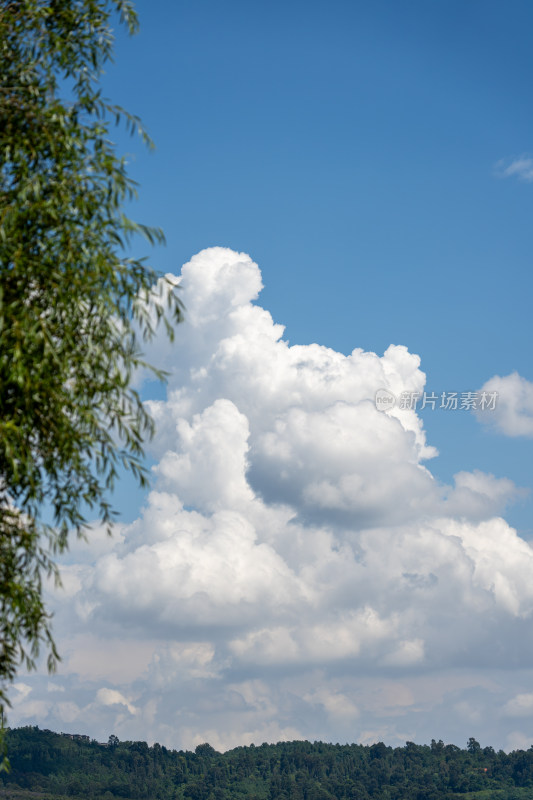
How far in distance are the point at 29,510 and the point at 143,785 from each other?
624 ft

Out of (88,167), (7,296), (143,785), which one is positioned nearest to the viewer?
(7,296)

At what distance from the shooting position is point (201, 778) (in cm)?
19575

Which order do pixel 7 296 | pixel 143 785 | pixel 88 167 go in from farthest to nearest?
1. pixel 143 785
2. pixel 88 167
3. pixel 7 296

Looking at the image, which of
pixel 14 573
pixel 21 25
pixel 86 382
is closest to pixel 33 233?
pixel 86 382

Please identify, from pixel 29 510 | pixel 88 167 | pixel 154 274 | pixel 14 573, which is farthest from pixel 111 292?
pixel 14 573

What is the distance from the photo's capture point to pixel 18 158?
10.5 meters

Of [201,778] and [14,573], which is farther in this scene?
[201,778]

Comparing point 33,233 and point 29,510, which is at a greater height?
point 33,233

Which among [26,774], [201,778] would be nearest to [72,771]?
[26,774]

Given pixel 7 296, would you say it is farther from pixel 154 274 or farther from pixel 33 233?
pixel 154 274

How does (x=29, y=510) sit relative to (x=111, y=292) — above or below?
below

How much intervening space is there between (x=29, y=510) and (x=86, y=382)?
159 centimetres

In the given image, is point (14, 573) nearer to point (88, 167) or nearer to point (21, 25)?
point (88, 167)

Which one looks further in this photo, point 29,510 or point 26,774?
point 26,774
